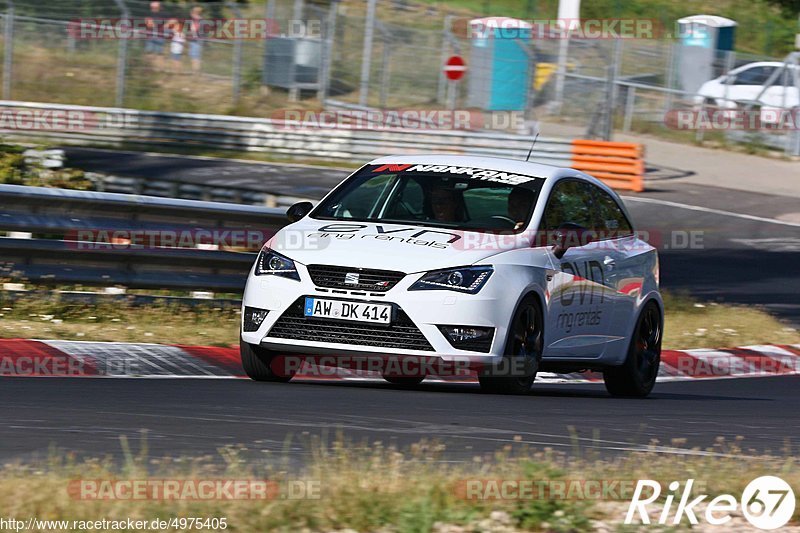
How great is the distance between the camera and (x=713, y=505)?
514cm

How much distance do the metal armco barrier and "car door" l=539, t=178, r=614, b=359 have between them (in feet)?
61.5

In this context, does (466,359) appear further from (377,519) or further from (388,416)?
(377,519)

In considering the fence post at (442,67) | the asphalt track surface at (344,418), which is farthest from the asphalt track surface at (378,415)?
the fence post at (442,67)

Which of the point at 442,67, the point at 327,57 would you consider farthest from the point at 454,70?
the point at 327,57

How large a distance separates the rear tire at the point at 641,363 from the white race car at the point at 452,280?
18 mm

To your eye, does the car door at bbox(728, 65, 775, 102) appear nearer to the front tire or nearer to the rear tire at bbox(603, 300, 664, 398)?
the rear tire at bbox(603, 300, 664, 398)

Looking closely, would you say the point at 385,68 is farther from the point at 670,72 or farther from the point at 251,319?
the point at 251,319

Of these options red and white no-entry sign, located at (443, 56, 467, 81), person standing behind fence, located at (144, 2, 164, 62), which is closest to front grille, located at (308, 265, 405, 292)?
red and white no-entry sign, located at (443, 56, 467, 81)

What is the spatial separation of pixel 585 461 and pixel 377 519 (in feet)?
5.25

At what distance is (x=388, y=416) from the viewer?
23.9ft

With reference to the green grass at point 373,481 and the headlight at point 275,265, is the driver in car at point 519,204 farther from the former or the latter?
the green grass at point 373,481

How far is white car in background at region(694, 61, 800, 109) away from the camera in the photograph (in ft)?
109

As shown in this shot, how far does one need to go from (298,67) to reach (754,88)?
34.8 ft

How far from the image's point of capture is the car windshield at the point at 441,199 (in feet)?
29.3
